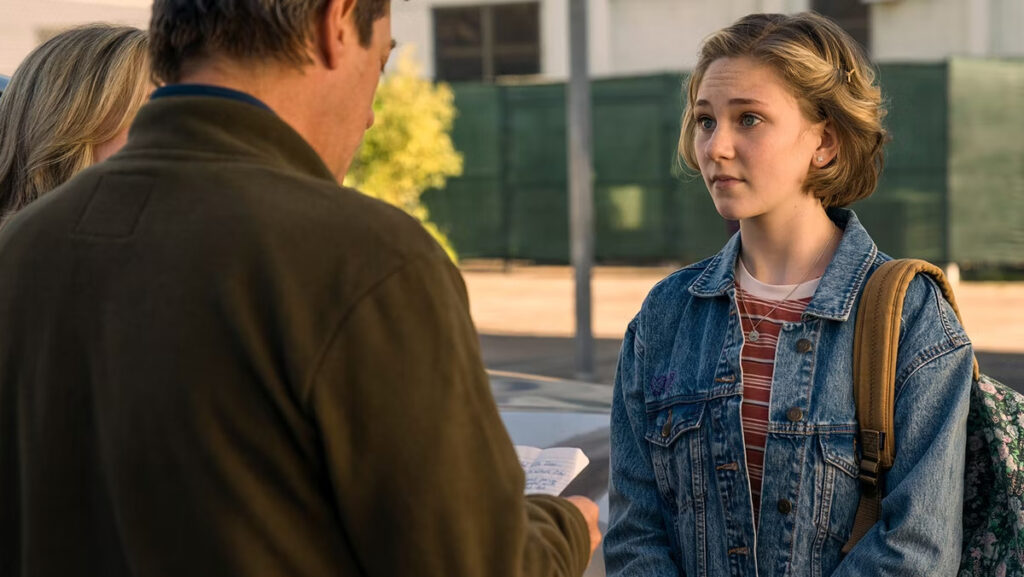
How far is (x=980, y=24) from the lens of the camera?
18844 millimetres

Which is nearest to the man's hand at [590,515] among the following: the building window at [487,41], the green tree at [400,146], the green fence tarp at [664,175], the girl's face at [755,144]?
the girl's face at [755,144]

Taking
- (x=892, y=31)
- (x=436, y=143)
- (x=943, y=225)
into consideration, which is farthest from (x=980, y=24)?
(x=436, y=143)

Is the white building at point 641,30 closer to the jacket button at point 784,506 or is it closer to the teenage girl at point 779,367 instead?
the teenage girl at point 779,367

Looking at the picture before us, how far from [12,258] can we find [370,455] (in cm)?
48

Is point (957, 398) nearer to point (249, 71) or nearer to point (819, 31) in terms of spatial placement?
point (819, 31)

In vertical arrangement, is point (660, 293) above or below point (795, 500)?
above

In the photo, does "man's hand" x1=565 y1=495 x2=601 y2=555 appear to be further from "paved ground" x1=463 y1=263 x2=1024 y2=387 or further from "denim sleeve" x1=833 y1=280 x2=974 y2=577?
"paved ground" x1=463 y1=263 x2=1024 y2=387

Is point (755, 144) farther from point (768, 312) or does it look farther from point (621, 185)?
point (621, 185)

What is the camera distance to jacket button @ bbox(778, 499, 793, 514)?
213 cm

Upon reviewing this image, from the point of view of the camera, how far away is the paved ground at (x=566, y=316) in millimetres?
10023

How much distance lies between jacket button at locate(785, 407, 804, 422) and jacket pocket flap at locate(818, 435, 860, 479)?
5 centimetres

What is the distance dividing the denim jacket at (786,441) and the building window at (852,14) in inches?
781

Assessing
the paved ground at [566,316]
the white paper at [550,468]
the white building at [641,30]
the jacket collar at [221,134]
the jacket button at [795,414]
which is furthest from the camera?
the white building at [641,30]

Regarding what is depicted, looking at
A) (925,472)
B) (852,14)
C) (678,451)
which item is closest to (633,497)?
(678,451)
